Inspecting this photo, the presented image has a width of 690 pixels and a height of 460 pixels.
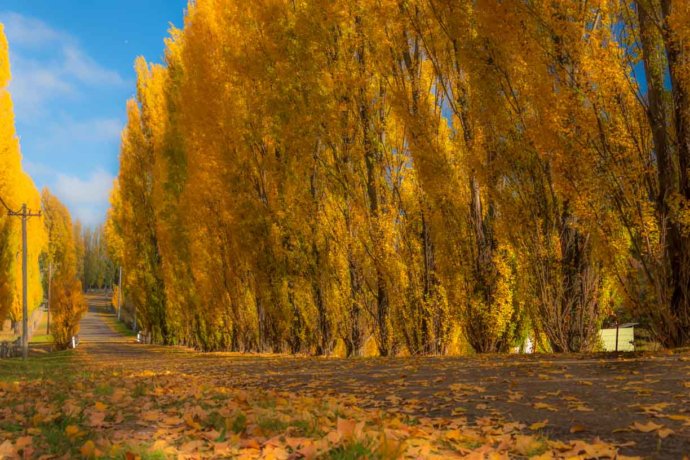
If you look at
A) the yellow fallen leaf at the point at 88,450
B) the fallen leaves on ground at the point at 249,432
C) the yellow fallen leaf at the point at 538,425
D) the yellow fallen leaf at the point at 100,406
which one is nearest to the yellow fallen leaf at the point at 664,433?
the fallen leaves on ground at the point at 249,432

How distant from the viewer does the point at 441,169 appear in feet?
36.0

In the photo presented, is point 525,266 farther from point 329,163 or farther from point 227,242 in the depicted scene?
point 227,242

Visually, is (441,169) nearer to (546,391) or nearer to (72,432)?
(546,391)

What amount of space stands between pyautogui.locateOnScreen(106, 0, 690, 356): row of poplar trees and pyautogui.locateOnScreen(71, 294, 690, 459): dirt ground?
1.98 metres

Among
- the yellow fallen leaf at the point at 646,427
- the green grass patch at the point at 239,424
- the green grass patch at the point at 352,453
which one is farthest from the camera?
the green grass patch at the point at 239,424

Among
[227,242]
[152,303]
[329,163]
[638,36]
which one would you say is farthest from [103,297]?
[638,36]

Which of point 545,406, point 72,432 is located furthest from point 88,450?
point 545,406

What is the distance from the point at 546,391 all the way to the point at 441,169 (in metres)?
6.19

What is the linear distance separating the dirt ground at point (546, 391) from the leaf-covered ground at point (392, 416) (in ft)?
0.04

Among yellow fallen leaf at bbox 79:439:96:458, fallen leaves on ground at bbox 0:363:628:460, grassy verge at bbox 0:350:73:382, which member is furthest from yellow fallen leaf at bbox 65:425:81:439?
grassy verge at bbox 0:350:73:382

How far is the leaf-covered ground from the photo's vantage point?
11.2 feet

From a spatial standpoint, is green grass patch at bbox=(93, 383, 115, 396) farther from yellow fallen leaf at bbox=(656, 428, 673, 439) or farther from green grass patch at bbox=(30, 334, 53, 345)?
green grass patch at bbox=(30, 334, 53, 345)

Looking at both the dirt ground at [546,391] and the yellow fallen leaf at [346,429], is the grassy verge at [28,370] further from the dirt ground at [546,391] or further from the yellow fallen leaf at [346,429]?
the yellow fallen leaf at [346,429]

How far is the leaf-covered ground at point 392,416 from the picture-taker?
342 centimetres
